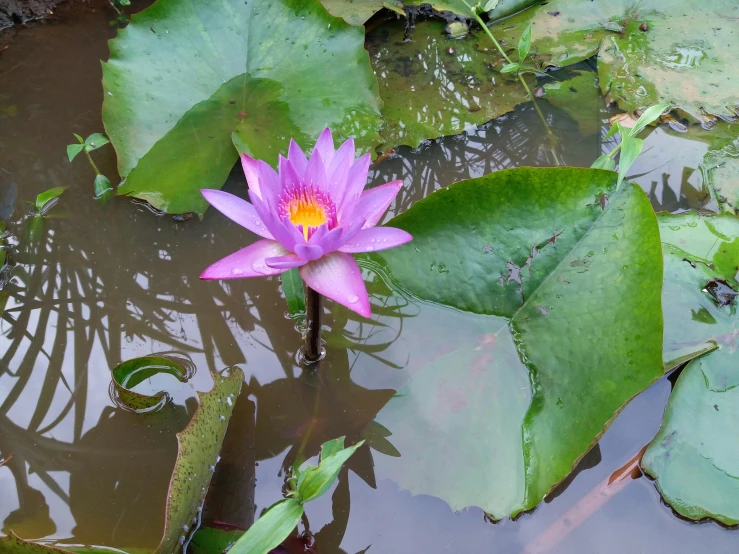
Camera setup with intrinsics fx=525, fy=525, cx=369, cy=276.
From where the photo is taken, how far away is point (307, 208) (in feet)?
4.20

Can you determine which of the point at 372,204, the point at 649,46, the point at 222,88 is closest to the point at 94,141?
the point at 222,88

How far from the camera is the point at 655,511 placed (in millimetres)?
1367

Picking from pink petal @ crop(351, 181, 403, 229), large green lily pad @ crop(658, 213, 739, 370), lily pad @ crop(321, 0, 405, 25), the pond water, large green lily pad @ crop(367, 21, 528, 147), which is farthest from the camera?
lily pad @ crop(321, 0, 405, 25)

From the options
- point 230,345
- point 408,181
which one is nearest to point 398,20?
point 408,181

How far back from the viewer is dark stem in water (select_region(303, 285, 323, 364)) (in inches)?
52.6

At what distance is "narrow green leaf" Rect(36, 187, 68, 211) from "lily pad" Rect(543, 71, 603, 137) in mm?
2071

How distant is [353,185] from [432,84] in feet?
4.37

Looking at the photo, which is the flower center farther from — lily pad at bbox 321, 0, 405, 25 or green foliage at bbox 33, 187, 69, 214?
lily pad at bbox 321, 0, 405, 25

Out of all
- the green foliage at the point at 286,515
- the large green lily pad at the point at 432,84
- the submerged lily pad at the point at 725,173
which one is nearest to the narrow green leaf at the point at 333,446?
the green foliage at the point at 286,515

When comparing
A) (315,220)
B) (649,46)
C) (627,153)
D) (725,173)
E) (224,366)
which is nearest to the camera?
(315,220)

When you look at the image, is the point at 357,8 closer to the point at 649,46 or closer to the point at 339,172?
the point at 649,46

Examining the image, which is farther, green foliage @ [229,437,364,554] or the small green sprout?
the small green sprout

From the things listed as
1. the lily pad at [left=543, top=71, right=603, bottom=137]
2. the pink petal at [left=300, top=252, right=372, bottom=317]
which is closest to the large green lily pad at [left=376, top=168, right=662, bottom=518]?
the pink petal at [left=300, top=252, right=372, bottom=317]

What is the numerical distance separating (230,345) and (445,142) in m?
1.25
